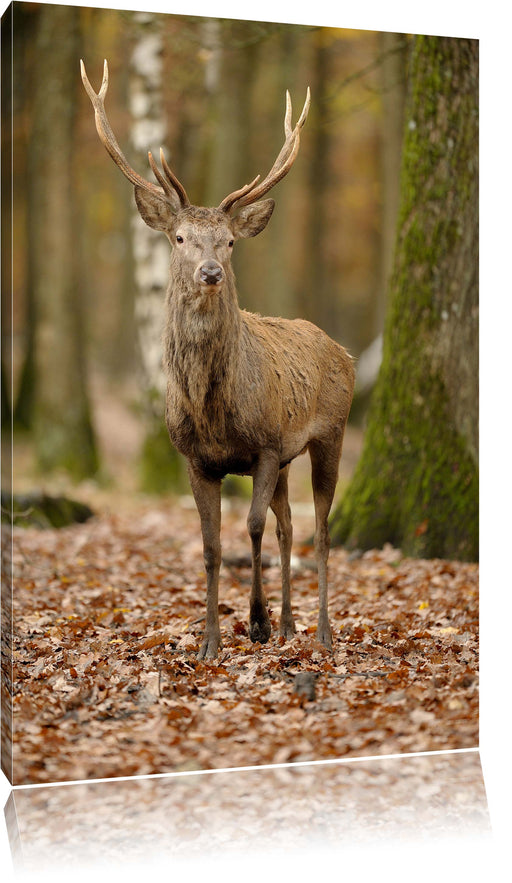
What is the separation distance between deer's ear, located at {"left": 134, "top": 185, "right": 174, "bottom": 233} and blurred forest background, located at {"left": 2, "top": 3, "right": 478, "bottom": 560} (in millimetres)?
510

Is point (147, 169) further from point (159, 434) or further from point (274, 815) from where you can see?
point (274, 815)

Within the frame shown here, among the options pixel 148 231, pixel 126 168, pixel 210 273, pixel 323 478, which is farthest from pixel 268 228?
pixel 210 273

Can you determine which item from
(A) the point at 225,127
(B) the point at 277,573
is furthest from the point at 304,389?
(A) the point at 225,127

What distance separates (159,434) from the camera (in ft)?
39.3

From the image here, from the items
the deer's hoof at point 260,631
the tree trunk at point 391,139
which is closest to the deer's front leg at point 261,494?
the deer's hoof at point 260,631

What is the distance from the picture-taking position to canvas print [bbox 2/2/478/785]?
18.6 feet

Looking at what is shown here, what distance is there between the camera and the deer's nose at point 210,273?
545cm

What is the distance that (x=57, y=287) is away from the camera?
13594 millimetres

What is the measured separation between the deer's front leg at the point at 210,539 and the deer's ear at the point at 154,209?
1.35 metres

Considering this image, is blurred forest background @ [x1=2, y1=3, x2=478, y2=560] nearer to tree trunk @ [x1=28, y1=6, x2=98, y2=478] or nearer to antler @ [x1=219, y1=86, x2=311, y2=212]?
tree trunk @ [x1=28, y1=6, x2=98, y2=478]

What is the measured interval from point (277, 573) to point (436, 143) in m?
3.37

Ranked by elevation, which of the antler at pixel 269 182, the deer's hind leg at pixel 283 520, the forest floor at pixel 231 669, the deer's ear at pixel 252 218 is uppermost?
the antler at pixel 269 182

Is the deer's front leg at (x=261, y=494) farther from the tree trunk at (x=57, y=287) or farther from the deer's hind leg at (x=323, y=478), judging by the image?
the tree trunk at (x=57, y=287)

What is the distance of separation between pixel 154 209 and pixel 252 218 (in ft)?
1.81
